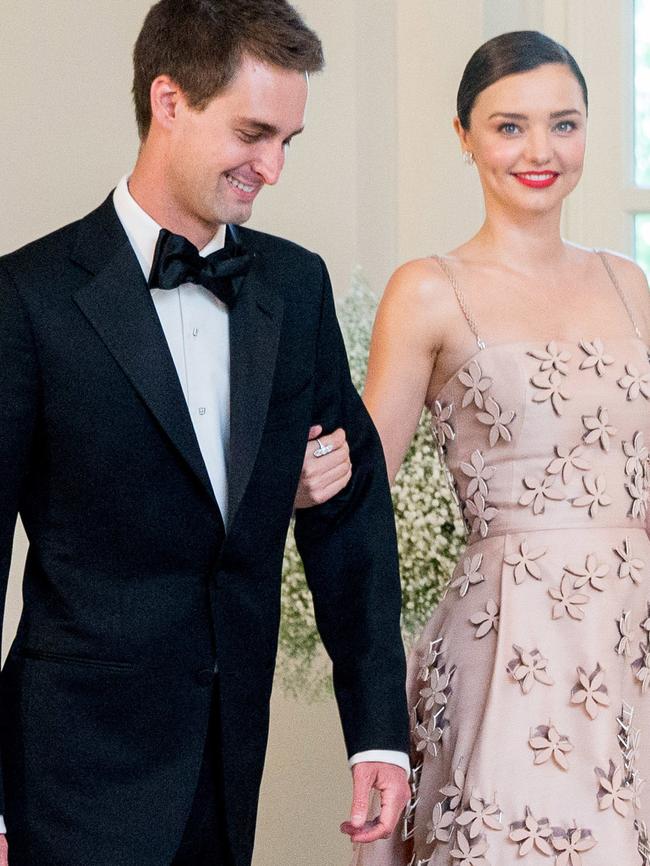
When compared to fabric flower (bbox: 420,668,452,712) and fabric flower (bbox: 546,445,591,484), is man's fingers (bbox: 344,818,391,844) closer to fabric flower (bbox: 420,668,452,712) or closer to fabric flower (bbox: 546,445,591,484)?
fabric flower (bbox: 420,668,452,712)

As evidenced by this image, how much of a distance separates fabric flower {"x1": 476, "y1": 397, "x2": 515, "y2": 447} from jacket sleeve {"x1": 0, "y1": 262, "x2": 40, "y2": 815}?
0.85 meters

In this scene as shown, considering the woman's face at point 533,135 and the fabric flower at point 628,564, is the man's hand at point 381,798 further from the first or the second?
the woman's face at point 533,135

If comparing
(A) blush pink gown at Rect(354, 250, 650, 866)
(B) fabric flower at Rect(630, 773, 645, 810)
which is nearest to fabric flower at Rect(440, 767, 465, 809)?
(A) blush pink gown at Rect(354, 250, 650, 866)

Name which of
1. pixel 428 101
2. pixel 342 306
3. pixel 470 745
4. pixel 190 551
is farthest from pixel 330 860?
pixel 190 551

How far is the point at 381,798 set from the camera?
184 cm

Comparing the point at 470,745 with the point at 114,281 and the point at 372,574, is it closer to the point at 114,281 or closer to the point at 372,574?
the point at 372,574

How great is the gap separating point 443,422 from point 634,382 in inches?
12.1

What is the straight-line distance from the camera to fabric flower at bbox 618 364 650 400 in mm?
2311

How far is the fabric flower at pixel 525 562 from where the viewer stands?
7.29 feet

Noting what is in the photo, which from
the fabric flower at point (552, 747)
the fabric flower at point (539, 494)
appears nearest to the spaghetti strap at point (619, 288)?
the fabric flower at point (539, 494)

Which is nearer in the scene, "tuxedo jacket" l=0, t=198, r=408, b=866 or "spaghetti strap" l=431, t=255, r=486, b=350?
"tuxedo jacket" l=0, t=198, r=408, b=866

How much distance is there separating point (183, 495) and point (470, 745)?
0.72 meters

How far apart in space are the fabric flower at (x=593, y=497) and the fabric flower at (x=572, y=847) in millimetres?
485

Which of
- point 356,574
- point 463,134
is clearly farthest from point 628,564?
point 463,134
